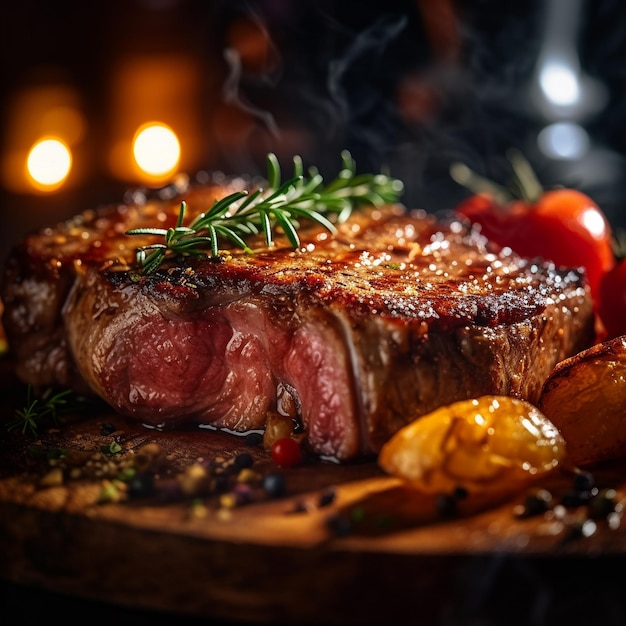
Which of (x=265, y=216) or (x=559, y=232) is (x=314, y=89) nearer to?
(x=559, y=232)

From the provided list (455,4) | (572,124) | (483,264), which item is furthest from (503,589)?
(572,124)

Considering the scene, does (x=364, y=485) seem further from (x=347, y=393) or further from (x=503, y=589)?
(x=503, y=589)

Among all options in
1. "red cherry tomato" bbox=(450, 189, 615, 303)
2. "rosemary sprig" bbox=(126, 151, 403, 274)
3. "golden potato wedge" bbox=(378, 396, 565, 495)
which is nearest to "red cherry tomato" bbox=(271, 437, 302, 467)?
"golden potato wedge" bbox=(378, 396, 565, 495)

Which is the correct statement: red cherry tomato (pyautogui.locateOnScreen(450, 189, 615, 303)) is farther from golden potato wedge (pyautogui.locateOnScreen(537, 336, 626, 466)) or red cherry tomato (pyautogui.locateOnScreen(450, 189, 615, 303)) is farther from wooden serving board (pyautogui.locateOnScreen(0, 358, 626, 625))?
wooden serving board (pyautogui.locateOnScreen(0, 358, 626, 625))

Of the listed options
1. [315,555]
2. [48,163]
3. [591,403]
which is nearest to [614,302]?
[591,403]

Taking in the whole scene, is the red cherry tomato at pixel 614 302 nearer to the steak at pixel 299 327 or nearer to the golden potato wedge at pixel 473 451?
the steak at pixel 299 327
